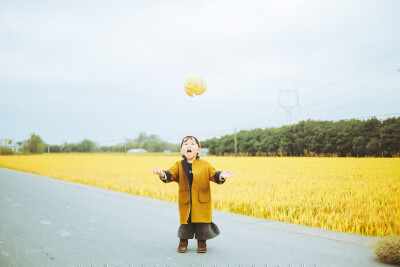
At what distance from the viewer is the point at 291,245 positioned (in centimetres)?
486

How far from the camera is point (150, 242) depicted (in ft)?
17.0

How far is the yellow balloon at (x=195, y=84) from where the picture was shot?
516 centimetres

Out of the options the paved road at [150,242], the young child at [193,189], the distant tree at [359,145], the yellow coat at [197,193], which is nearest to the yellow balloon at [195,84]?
the young child at [193,189]

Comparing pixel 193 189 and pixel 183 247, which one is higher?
pixel 193 189

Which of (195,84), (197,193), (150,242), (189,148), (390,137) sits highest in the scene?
(195,84)

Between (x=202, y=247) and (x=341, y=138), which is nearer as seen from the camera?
(x=202, y=247)

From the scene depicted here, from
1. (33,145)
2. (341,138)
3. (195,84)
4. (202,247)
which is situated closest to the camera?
(202,247)

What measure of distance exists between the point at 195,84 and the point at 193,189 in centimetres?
153

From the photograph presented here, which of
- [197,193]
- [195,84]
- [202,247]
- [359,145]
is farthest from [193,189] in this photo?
[359,145]

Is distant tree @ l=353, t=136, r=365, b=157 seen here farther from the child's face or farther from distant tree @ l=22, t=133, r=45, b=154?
distant tree @ l=22, t=133, r=45, b=154

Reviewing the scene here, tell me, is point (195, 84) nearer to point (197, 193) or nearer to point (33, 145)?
point (197, 193)

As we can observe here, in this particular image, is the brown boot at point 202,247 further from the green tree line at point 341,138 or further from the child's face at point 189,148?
the green tree line at point 341,138

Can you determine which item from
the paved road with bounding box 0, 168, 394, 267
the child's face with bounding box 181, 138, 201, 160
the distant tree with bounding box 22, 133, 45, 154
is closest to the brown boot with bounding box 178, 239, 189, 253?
the paved road with bounding box 0, 168, 394, 267

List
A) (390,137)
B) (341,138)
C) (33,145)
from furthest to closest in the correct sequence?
(33,145)
(341,138)
(390,137)
